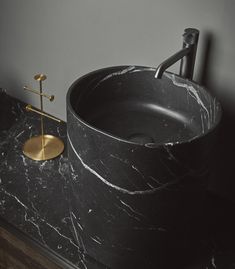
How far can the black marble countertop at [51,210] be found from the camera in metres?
1.19

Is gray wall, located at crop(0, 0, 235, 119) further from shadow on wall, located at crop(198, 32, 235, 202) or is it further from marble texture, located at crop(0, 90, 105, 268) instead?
marble texture, located at crop(0, 90, 105, 268)

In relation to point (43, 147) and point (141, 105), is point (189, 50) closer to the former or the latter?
point (141, 105)

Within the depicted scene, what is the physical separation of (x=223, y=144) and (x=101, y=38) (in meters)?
0.47

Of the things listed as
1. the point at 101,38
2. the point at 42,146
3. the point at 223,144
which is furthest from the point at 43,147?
the point at 223,144

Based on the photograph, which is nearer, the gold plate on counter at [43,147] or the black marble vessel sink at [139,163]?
the black marble vessel sink at [139,163]

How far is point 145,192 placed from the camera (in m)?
0.96

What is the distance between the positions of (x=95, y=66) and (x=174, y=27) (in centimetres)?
31

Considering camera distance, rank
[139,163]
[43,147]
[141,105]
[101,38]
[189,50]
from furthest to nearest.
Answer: [43,147]
[101,38]
[141,105]
[189,50]
[139,163]

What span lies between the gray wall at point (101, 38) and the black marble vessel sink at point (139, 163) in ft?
0.36

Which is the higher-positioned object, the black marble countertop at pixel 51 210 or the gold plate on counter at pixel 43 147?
→ the gold plate on counter at pixel 43 147

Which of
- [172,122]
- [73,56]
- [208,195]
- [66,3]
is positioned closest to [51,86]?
[73,56]

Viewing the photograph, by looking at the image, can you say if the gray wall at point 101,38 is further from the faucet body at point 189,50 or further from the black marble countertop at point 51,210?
the black marble countertop at point 51,210

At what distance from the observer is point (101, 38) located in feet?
4.52

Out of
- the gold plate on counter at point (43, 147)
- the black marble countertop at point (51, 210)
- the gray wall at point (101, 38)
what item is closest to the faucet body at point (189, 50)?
the gray wall at point (101, 38)
